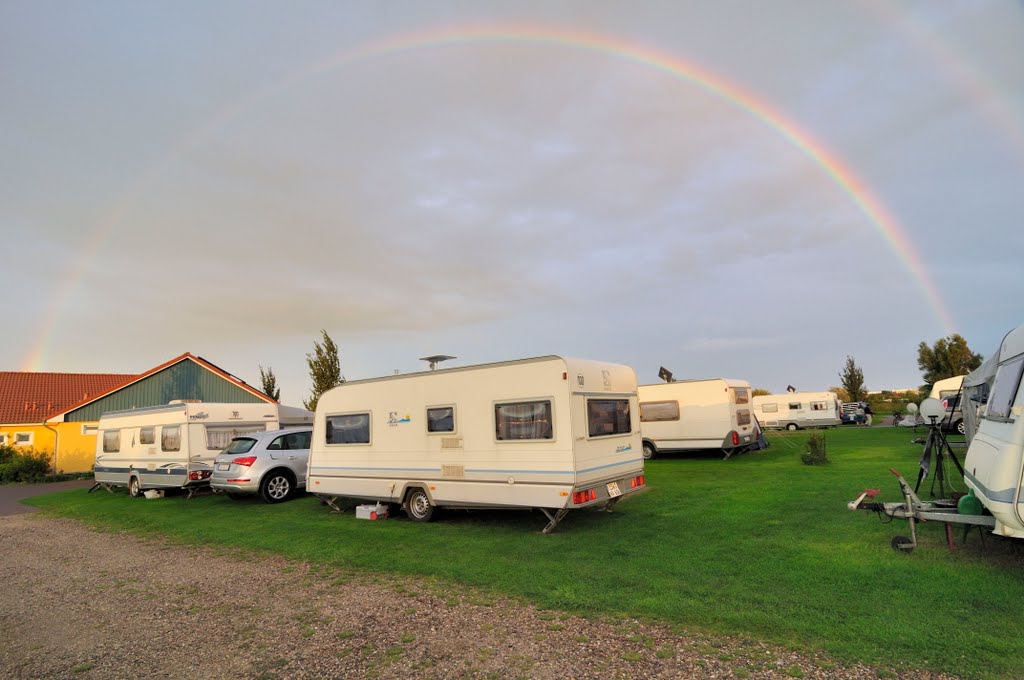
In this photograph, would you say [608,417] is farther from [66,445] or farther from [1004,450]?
[66,445]

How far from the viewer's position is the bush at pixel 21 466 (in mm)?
28672

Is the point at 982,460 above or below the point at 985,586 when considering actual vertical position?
above

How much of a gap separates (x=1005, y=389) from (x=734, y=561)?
3487 millimetres

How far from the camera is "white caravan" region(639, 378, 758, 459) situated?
797 inches

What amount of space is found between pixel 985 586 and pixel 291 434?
14.5 metres

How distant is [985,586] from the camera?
5656 mm

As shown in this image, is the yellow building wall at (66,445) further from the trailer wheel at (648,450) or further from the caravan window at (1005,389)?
the caravan window at (1005,389)

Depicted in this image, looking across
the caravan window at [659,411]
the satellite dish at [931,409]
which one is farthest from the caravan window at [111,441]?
the satellite dish at [931,409]

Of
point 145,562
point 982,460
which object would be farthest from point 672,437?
point 145,562

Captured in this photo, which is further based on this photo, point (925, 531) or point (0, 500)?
point (0, 500)

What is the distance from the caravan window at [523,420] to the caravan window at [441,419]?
3.36ft

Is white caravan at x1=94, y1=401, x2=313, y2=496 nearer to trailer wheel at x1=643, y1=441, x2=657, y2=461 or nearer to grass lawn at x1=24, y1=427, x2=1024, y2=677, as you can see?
grass lawn at x1=24, y1=427, x2=1024, y2=677

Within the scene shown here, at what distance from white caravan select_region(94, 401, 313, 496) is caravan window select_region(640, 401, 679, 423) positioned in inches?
500

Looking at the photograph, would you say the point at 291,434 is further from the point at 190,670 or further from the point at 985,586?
the point at 985,586
